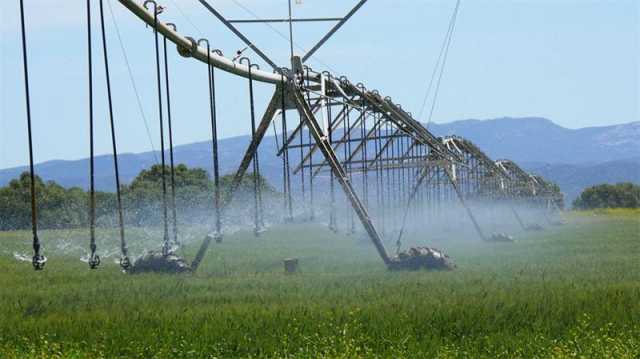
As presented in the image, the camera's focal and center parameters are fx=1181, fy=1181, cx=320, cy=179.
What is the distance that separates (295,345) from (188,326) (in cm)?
215

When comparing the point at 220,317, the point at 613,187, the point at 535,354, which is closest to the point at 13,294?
the point at 220,317

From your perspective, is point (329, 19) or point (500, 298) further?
point (329, 19)

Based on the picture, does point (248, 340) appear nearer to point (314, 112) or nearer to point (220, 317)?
point (220, 317)

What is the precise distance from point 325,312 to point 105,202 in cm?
7127

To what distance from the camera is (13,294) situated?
25.5 meters

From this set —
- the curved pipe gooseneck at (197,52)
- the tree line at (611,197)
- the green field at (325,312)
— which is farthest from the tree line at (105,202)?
the tree line at (611,197)

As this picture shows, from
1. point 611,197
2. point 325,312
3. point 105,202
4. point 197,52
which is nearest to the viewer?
point 325,312

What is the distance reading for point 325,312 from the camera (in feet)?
68.0

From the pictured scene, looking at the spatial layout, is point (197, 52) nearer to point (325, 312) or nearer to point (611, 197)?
point (325, 312)

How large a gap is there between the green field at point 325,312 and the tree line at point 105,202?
48.8m

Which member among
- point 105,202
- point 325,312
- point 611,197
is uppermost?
point 105,202

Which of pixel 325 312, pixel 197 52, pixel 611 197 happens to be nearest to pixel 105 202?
pixel 197 52

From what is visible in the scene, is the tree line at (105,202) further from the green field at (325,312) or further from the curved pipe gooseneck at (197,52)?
the green field at (325,312)

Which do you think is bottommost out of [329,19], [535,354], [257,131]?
[535,354]
